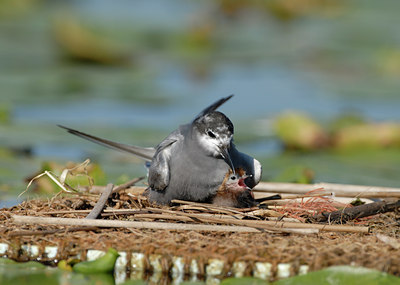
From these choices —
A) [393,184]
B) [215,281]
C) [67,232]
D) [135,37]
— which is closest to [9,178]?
[67,232]

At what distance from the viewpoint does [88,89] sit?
12.9 m

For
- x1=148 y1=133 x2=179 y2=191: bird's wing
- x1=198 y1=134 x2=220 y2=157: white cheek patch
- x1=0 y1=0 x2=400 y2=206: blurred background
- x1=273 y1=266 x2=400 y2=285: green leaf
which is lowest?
x1=273 y1=266 x2=400 y2=285: green leaf

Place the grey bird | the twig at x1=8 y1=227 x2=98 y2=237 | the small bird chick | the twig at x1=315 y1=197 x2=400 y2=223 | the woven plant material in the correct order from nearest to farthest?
the woven plant material < the twig at x1=8 y1=227 x2=98 y2=237 < the twig at x1=315 y1=197 x2=400 y2=223 < the small bird chick < the grey bird

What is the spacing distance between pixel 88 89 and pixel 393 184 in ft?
21.4

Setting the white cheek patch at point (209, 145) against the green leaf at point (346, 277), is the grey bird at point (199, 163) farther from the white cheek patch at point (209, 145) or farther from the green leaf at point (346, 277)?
the green leaf at point (346, 277)

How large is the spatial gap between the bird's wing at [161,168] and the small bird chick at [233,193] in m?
0.44

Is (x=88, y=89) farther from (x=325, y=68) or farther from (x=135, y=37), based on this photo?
(x=325, y=68)

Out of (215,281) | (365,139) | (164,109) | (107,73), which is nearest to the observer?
(215,281)

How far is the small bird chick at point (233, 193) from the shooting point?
18.4 ft

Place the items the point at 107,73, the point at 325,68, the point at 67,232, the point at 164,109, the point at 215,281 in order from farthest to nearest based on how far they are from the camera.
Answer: the point at 325,68, the point at 107,73, the point at 164,109, the point at 67,232, the point at 215,281

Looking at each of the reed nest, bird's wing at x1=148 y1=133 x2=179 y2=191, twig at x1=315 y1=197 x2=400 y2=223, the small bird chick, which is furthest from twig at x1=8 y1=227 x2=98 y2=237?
twig at x1=315 y1=197 x2=400 y2=223

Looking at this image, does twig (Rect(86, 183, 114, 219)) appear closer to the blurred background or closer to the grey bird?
the grey bird

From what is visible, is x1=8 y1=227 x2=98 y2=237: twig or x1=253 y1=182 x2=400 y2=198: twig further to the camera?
x1=253 y1=182 x2=400 y2=198: twig

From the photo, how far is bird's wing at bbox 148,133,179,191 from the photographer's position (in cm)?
585
